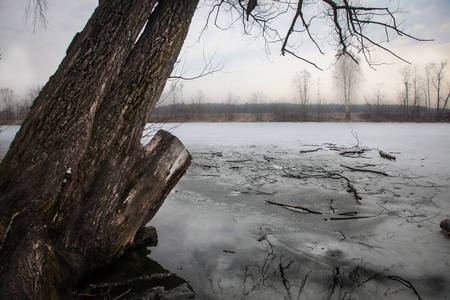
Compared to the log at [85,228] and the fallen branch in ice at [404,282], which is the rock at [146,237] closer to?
the log at [85,228]

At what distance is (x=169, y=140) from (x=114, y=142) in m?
0.60

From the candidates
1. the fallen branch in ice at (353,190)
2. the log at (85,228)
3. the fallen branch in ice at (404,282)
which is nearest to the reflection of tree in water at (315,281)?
the fallen branch in ice at (404,282)

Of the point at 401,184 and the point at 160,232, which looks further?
the point at 401,184

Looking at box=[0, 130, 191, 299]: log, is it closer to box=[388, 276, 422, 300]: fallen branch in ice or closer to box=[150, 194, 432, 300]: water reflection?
box=[150, 194, 432, 300]: water reflection

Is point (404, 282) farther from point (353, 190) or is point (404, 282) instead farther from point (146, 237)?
point (353, 190)

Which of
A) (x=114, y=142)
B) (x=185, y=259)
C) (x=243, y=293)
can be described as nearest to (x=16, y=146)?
(x=114, y=142)

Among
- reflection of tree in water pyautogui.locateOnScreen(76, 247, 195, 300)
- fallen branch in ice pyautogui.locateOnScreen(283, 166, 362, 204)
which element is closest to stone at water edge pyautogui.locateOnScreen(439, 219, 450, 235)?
fallen branch in ice pyautogui.locateOnScreen(283, 166, 362, 204)

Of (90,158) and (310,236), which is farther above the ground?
(90,158)

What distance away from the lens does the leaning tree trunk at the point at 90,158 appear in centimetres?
190

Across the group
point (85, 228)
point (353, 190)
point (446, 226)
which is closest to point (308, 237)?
point (446, 226)

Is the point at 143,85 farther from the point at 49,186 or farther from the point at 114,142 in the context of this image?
the point at 49,186

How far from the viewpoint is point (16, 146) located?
83.6 inches

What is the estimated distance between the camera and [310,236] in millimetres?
3211

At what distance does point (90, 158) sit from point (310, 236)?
2526 millimetres
